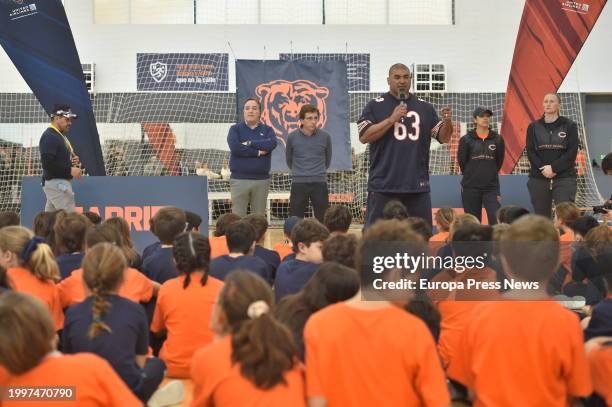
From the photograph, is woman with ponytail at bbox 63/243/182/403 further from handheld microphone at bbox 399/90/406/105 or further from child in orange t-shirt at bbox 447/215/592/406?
handheld microphone at bbox 399/90/406/105

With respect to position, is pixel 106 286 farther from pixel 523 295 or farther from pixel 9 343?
pixel 523 295

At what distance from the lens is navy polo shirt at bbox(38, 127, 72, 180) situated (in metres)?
7.57

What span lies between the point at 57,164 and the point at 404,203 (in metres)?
3.73

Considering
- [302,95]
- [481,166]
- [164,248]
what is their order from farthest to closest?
[302,95] < [481,166] < [164,248]

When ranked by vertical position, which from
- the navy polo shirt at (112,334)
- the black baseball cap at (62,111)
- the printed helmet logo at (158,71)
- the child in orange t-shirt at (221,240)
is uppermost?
the printed helmet logo at (158,71)

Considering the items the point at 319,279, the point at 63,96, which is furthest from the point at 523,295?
the point at 63,96

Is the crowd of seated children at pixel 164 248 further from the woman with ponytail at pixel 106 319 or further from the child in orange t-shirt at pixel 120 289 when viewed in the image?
the woman with ponytail at pixel 106 319

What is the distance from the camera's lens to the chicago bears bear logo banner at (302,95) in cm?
1144

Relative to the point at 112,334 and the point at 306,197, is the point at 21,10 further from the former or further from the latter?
the point at 112,334

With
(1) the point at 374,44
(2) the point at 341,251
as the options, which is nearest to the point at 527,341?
(2) the point at 341,251

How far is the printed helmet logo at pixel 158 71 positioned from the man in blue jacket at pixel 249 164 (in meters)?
8.85

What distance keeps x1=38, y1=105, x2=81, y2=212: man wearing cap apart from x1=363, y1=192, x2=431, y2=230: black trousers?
11.1 feet

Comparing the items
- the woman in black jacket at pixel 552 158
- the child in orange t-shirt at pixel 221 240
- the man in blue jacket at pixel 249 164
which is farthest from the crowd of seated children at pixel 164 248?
the woman in black jacket at pixel 552 158

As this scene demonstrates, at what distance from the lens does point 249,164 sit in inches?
304
